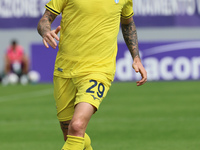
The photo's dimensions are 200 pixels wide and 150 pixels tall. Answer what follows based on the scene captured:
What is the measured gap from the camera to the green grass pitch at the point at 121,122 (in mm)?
8875

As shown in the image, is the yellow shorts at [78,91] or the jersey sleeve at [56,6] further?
the jersey sleeve at [56,6]

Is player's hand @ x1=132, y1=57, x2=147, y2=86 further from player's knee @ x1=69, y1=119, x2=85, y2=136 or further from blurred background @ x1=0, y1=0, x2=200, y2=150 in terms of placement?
blurred background @ x1=0, y1=0, x2=200, y2=150

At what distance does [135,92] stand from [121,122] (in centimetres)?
685

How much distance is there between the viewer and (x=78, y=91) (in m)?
5.84

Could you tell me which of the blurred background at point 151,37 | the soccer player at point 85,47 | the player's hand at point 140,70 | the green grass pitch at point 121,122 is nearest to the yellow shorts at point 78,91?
the soccer player at point 85,47

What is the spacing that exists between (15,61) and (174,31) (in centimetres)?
694

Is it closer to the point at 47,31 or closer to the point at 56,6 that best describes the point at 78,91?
the point at 47,31

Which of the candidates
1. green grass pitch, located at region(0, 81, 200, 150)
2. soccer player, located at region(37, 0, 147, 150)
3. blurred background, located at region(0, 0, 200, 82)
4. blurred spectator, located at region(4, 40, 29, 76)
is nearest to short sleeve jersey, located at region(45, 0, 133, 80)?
soccer player, located at region(37, 0, 147, 150)

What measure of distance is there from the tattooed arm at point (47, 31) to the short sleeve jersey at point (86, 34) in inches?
2.9

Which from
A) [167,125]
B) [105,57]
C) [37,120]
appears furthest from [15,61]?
[105,57]

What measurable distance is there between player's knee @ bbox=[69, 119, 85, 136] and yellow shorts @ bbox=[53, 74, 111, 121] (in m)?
0.25

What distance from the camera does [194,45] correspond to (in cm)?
2466

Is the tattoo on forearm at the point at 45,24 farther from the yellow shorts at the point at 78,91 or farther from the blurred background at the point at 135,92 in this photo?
the blurred background at the point at 135,92

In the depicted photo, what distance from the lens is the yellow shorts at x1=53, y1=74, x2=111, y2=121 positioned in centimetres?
570
